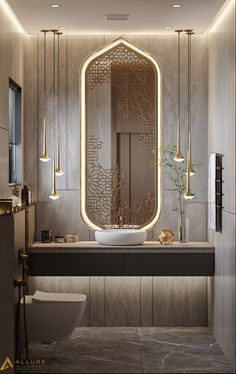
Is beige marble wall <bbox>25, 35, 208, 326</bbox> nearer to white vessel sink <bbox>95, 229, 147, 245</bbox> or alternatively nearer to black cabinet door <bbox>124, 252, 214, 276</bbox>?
white vessel sink <bbox>95, 229, 147, 245</bbox>

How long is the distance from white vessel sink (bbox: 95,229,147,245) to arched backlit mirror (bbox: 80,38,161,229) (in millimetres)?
376

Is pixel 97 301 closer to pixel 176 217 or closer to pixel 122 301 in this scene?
pixel 122 301

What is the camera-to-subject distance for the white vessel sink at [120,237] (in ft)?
20.6

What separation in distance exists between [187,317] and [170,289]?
291mm

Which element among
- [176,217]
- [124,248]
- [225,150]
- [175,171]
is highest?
[225,150]

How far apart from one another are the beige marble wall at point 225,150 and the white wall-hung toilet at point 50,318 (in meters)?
1.09

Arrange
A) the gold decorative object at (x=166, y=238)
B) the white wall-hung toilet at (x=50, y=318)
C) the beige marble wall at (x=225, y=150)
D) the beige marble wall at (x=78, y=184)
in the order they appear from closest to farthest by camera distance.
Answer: the beige marble wall at (x=225, y=150) → the white wall-hung toilet at (x=50, y=318) → the gold decorative object at (x=166, y=238) → the beige marble wall at (x=78, y=184)

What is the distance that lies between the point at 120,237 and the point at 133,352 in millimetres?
974

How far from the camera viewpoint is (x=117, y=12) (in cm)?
584

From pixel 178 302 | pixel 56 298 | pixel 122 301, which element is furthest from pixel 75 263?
pixel 178 302

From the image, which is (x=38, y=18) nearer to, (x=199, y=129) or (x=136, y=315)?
(x=199, y=129)

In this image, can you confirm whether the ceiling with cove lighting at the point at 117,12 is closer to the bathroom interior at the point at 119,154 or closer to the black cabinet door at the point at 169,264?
the bathroom interior at the point at 119,154

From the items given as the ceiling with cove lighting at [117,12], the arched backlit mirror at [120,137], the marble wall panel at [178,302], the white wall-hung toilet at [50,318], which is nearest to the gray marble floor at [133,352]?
the marble wall panel at [178,302]

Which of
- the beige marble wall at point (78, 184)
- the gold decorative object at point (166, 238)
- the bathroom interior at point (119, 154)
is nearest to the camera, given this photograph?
the gold decorative object at point (166, 238)
